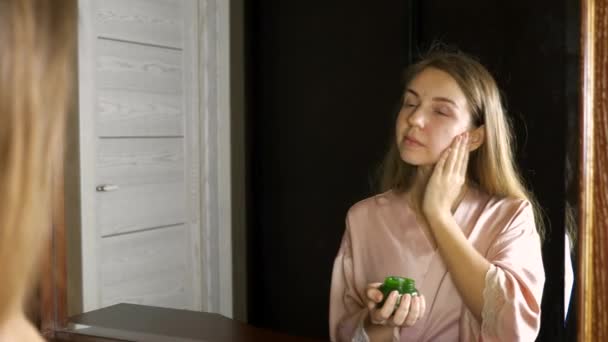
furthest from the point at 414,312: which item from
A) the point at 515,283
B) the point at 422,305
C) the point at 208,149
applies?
the point at 208,149

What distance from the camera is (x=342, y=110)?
85cm

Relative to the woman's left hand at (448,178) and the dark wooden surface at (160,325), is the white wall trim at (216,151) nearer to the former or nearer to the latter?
the dark wooden surface at (160,325)

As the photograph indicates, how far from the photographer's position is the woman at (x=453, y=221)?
796 mm

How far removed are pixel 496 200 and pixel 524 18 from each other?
0.19m

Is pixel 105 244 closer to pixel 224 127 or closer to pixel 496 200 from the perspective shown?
pixel 224 127

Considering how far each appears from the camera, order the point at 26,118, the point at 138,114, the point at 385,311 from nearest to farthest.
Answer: the point at 26,118
the point at 385,311
the point at 138,114

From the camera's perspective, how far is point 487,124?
0.80m

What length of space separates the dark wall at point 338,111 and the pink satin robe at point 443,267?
17 millimetres

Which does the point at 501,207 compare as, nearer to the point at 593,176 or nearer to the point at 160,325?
the point at 593,176

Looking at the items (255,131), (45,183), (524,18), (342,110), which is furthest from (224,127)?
(45,183)

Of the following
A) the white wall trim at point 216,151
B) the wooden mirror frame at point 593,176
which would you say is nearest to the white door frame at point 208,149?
the white wall trim at point 216,151

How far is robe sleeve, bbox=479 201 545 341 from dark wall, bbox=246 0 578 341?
0.05 feet

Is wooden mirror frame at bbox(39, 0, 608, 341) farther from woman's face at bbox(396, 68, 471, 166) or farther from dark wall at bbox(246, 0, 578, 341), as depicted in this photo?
woman's face at bbox(396, 68, 471, 166)

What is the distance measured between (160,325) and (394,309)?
0.33 meters
